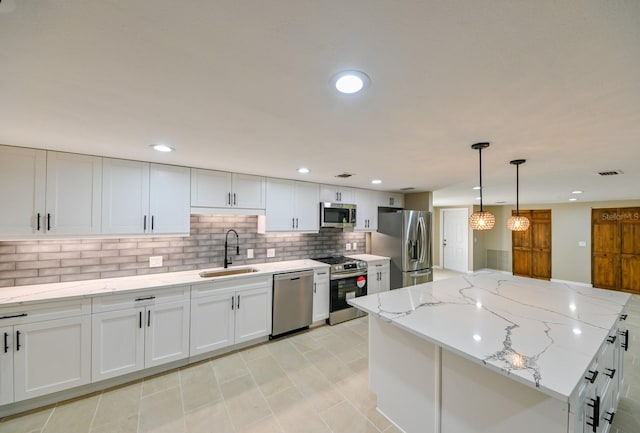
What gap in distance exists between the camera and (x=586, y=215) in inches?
241

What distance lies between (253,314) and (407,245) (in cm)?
275

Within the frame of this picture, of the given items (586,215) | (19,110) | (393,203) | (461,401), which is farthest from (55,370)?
(586,215)

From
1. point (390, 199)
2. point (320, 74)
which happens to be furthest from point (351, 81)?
point (390, 199)

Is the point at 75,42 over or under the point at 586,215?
over

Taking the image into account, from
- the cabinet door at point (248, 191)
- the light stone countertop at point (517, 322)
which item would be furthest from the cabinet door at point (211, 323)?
the light stone countertop at point (517, 322)

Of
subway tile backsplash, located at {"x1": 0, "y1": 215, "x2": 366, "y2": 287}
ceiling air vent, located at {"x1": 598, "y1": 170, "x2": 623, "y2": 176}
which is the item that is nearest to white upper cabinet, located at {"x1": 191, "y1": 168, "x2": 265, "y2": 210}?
subway tile backsplash, located at {"x1": 0, "y1": 215, "x2": 366, "y2": 287}

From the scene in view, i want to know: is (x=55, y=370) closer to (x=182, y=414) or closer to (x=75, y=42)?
(x=182, y=414)

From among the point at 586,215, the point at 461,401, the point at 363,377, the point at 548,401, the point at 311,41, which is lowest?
the point at 363,377

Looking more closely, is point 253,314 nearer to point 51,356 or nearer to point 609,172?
point 51,356

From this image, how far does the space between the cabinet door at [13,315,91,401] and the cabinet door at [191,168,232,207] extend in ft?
4.87

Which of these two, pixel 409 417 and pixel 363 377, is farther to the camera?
pixel 363 377

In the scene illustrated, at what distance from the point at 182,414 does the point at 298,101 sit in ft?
8.22

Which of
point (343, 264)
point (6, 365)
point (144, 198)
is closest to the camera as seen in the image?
point (6, 365)

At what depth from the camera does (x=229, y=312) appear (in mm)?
2859
